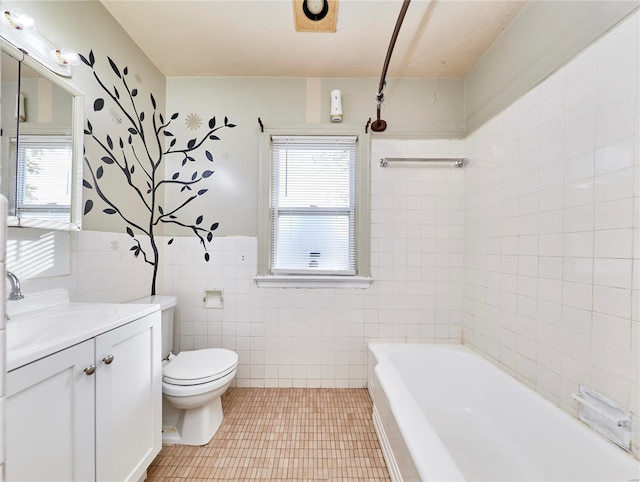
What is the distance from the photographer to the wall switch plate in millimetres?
2033

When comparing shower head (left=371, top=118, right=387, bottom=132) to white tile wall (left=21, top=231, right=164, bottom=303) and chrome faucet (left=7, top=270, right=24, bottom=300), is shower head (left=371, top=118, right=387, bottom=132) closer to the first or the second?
white tile wall (left=21, top=231, right=164, bottom=303)

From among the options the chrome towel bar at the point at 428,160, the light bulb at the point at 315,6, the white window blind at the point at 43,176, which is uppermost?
the light bulb at the point at 315,6

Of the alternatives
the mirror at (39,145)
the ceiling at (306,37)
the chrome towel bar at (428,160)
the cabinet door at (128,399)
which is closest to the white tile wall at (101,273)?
the mirror at (39,145)

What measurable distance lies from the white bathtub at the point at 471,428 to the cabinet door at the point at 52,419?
108 centimetres

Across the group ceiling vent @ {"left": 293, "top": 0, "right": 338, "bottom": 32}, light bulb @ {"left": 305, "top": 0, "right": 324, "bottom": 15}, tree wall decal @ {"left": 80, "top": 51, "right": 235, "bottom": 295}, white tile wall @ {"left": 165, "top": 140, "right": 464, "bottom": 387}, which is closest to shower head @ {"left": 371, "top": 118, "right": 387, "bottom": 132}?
white tile wall @ {"left": 165, "top": 140, "right": 464, "bottom": 387}

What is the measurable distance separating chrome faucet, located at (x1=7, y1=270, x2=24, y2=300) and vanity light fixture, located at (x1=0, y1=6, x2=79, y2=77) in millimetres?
874

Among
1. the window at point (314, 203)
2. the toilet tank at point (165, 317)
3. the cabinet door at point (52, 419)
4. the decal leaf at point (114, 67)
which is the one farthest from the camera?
the window at point (314, 203)

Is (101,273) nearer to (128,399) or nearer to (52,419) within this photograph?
(128,399)

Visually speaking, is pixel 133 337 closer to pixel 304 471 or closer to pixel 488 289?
pixel 304 471

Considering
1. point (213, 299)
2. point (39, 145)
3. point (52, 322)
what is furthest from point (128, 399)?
point (39, 145)

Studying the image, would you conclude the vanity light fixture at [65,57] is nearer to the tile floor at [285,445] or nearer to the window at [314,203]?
the window at [314,203]

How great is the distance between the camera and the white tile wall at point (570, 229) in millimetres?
959

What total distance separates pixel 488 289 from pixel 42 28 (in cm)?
265

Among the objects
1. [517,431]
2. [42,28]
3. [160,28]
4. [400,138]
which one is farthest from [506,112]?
[42,28]
